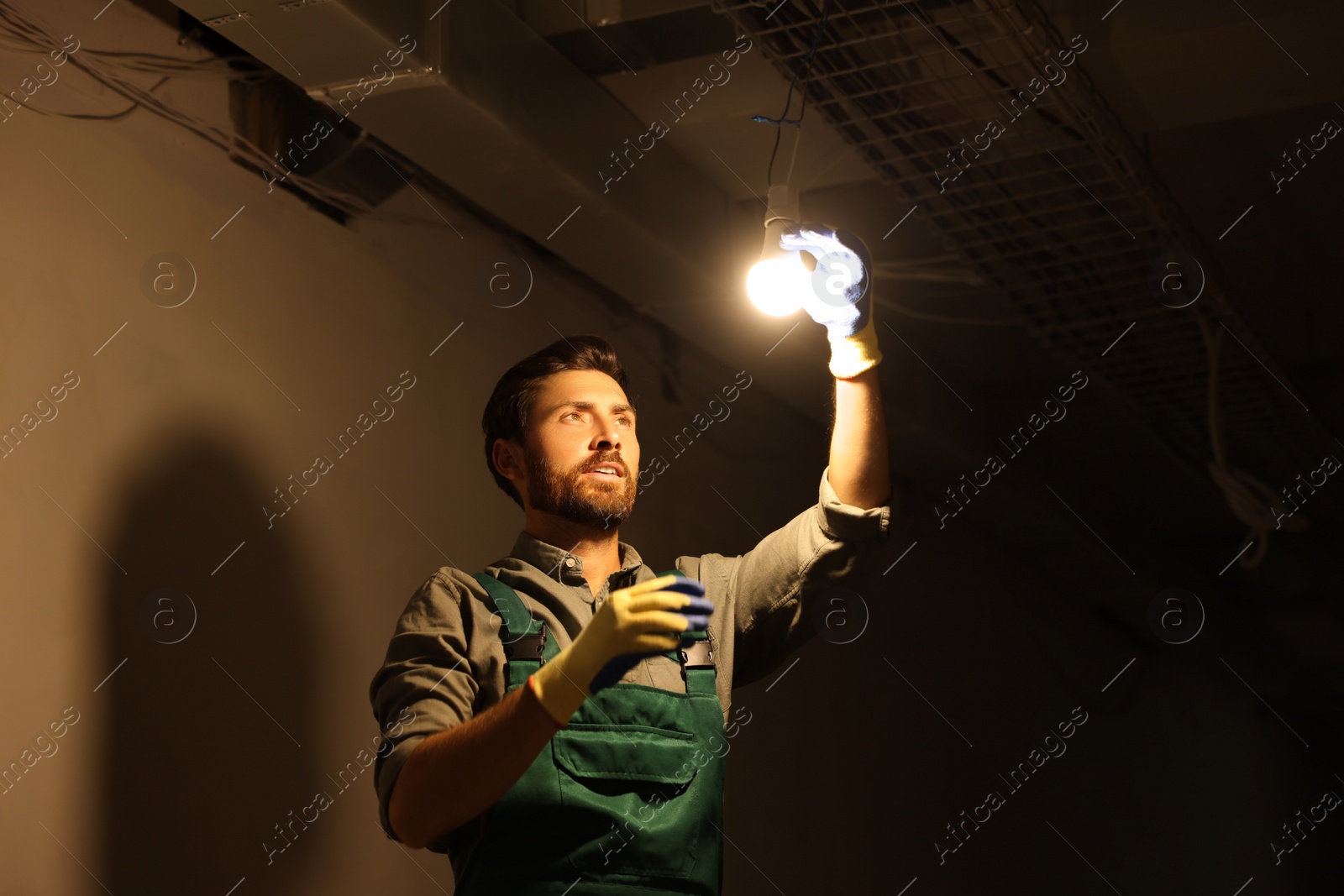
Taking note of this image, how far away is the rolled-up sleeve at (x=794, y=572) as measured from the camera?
5.72 feet

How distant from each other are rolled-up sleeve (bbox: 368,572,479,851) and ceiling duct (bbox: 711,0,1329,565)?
129 cm

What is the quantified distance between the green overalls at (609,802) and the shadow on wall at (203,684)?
0.68m

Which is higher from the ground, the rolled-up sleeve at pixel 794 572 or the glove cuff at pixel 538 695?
the glove cuff at pixel 538 695

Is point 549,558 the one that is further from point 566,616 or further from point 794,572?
point 794,572

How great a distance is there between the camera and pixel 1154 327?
12.3 feet

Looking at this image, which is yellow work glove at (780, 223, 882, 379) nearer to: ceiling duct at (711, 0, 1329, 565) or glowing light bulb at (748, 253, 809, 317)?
glowing light bulb at (748, 253, 809, 317)

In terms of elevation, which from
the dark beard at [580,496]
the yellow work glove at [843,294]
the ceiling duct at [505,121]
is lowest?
the yellow work glove at [843,294]

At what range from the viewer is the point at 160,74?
2.24 m

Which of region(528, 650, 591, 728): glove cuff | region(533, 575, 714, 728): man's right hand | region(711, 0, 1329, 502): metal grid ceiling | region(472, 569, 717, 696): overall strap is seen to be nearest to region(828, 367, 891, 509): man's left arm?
region(472, 569, 717, 696): overall strap

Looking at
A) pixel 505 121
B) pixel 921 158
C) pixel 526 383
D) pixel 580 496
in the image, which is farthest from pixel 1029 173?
pixel 580 496

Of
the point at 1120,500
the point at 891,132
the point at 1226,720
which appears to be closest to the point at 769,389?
the point at 891,132

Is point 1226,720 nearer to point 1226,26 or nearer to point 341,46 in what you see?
point 1226,26

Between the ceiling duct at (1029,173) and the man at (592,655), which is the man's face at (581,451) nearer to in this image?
the man at (592,655)

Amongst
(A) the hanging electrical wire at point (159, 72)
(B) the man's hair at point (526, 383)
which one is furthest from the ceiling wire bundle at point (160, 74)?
(B) the man's hair at point (526, 383)
